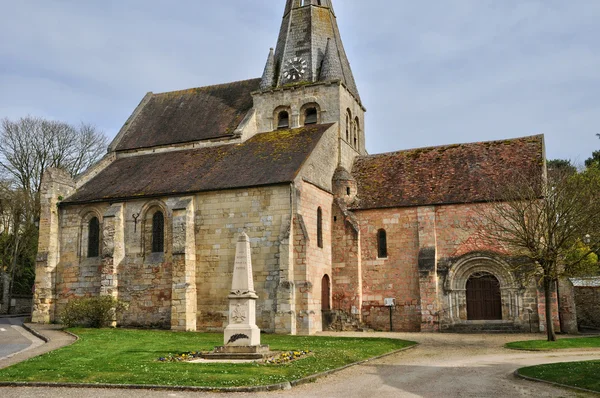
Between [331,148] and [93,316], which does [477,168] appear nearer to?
[331,148]

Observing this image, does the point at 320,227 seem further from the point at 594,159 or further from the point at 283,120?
the point at 594,159

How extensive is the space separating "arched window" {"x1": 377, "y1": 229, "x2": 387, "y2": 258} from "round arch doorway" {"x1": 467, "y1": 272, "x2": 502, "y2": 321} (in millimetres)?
4341

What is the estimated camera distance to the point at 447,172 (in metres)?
30.1

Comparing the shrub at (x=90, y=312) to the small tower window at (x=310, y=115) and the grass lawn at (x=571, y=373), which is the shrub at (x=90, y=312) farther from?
the grass lawn at (x=571, y=373)

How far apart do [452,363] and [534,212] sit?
10419 mm

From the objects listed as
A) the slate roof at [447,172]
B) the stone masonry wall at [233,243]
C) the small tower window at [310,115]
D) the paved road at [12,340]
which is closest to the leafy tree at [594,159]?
the slate roof at [447,172]

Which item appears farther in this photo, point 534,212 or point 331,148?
point 331,148

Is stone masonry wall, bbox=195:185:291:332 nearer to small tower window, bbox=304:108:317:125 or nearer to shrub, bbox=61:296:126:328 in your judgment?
shrub, bbox=61:296:126:328

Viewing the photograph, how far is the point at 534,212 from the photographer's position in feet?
80.2

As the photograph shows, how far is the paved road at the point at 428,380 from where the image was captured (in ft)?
38.7

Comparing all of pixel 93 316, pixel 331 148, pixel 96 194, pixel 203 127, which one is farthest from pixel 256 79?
pixel 93 316

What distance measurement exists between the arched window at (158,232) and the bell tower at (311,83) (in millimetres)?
8065

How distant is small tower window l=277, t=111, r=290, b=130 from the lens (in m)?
33.8

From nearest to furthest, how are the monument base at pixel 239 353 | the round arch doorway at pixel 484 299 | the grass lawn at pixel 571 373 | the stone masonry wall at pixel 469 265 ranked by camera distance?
the grass lawn at pixel 571 373
the monument base at pixel 239 353
the stone masonry wall at pixel 469 265
the round arch doorway at pixel 484 299
